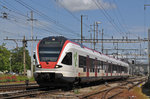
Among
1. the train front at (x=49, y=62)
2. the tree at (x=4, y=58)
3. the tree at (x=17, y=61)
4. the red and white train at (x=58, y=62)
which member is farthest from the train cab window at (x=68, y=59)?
the tree at (x=17, y=61)

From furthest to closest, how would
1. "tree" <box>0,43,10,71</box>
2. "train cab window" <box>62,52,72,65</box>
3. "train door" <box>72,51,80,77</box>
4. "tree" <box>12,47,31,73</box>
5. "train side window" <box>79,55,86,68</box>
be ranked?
"tree" <box>12,47,31,73</box> → "tree" <box>0,43,10,71</box> → "train side window" <box>79,55,86,68</box> → "train door" <box>72,51,80,77</box> → "train cab window" <box>62,52,72,65</box>

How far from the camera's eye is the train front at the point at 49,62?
64.6 ft

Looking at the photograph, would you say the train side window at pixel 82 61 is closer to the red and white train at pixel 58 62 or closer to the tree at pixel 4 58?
the red and white train at pixel 58 62

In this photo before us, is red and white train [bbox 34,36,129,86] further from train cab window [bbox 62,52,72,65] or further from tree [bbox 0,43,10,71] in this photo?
tree [bbox 0,43,10,71]

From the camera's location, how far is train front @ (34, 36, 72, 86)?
19.7 m

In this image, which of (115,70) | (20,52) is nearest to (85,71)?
(115,70)

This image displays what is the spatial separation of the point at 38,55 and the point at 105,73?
49.7 ft

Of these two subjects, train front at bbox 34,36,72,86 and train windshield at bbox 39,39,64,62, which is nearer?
train front at bbox 34,36,72,86

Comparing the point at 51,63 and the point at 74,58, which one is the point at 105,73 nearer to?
the point at 74,58

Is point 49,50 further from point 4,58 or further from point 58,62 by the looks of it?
point 4,58

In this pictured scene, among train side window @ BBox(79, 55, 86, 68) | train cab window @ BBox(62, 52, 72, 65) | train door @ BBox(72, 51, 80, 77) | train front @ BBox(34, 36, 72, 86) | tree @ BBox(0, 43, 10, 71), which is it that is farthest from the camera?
tree @ BBox(0, 43, 10, 71)

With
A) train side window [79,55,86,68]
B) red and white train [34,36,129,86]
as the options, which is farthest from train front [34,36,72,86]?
train side window [79,55,86,68]

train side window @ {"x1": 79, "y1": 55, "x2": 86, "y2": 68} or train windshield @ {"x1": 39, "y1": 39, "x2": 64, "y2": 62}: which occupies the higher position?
train windshield @ {"x1": 39, "y1": 39, "x2": 64, "y2": 62}

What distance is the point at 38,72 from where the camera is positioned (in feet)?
65.3
